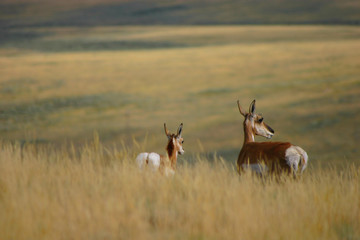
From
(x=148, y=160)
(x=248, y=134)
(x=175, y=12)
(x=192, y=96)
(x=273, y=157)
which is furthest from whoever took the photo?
(x=175, y=12)

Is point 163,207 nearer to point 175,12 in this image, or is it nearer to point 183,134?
point 183,134

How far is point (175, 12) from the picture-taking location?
492 ft

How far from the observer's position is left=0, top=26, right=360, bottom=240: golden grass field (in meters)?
5.88

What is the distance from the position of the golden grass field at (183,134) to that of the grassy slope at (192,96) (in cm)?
10

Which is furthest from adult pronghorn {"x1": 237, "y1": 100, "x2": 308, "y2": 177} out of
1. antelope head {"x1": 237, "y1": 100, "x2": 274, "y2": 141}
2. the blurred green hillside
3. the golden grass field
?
the blurred green hillside

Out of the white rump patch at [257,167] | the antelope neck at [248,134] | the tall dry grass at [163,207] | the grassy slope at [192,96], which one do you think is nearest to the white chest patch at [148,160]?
the grassy slope at [192,96]

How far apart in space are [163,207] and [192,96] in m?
31.2

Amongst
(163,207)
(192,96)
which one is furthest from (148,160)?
(192,96)

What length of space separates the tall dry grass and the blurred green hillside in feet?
332

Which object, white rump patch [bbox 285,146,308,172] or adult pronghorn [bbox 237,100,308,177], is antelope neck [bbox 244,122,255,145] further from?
white rump patch [bbox 285,146,308,172]

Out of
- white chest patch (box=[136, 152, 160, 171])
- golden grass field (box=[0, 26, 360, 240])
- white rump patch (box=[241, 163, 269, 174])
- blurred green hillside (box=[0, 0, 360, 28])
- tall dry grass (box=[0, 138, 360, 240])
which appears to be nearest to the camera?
tall dry grass (box=[0, 138, 360, 240])

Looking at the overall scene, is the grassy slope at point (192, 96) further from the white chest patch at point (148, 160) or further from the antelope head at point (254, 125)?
the antelope head at point (254, 125)

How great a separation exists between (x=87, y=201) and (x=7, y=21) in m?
145

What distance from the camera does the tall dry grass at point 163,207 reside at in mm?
5637
